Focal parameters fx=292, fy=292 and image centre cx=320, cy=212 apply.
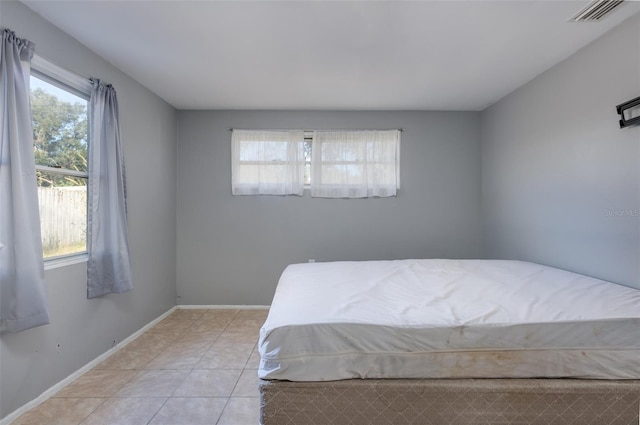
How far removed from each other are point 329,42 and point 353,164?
1711 millimetres

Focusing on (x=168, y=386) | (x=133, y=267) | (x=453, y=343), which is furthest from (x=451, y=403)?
(x=133, y=267)

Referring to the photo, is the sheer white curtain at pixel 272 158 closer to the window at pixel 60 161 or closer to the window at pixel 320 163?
the window at pixel 320 163

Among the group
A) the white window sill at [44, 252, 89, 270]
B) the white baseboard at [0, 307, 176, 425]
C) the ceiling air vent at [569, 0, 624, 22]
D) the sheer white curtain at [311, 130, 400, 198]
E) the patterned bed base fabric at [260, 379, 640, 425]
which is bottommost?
the white baseboard at [0, 307, 176, 425]

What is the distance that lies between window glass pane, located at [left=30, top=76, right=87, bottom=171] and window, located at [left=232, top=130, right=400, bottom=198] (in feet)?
5.33

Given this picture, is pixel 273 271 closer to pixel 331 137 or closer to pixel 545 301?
pixel 331 137

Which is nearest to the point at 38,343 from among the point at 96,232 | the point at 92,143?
the point at 96,232

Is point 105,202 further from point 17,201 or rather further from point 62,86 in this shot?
point 62,86

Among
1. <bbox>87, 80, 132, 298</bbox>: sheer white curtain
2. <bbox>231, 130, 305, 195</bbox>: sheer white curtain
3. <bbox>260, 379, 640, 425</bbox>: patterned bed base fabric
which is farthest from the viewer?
<bbox>231, 130, 305, 195</bbox>: sheer white curtain

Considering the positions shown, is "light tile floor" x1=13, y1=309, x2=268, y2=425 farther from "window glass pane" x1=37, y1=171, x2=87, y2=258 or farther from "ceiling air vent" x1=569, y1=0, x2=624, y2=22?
"ceiling air vent" x1=569, y1=0, x2=624, y2=22

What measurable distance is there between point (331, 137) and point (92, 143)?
7.97 ft

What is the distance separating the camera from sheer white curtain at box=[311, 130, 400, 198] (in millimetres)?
3707

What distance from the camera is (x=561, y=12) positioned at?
1851mm

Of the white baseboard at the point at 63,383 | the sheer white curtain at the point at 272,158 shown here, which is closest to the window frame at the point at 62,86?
the white baseboard at the point at 63,383

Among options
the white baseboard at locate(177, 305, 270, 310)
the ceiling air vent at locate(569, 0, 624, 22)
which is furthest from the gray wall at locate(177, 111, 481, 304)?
the ceiling air vent at locate(569, 0, 624, 22)
